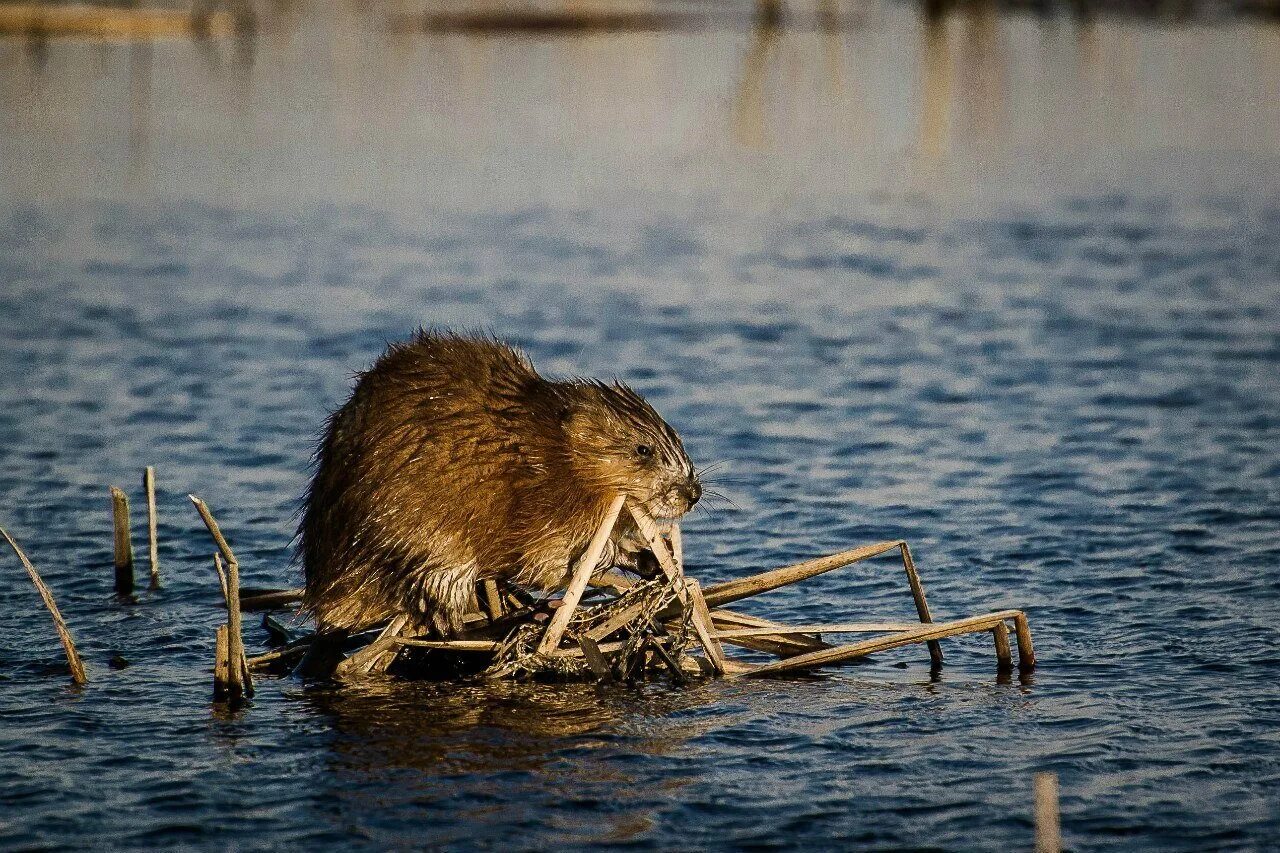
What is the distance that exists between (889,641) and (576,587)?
125 cm

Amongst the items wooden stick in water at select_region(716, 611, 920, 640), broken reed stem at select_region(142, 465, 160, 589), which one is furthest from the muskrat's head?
broken reed stem at select_region(142, 465, 160, 589)

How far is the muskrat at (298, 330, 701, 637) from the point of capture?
710 cm

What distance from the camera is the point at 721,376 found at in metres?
13.1

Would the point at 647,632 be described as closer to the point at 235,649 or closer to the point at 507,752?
the point at 507,752

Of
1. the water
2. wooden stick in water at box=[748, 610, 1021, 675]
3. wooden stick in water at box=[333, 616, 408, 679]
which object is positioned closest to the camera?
the water

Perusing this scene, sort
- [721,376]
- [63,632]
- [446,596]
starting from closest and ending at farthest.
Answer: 1. [63,632]
2. [446,596]
3. [721,376]

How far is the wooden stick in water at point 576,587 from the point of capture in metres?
7.04

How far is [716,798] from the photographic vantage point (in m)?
6.14

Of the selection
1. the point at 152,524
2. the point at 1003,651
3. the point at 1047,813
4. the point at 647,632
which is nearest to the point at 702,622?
the point at 647,632

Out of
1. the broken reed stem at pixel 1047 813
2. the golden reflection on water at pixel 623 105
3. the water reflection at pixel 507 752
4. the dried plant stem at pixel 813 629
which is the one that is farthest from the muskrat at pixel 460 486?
the golden reflection on water at pixel 623 105

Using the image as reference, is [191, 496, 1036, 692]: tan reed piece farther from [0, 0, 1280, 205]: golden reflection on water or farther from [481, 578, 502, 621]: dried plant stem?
[0, 0, 1280, 205]: golden reflection on water

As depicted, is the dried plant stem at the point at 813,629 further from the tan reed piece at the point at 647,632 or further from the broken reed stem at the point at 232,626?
the broken reed stem at the point at 232,626

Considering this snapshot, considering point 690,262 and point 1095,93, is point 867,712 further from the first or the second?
point 1095,93

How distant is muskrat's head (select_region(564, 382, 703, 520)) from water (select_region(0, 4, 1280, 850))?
80 centimetres
